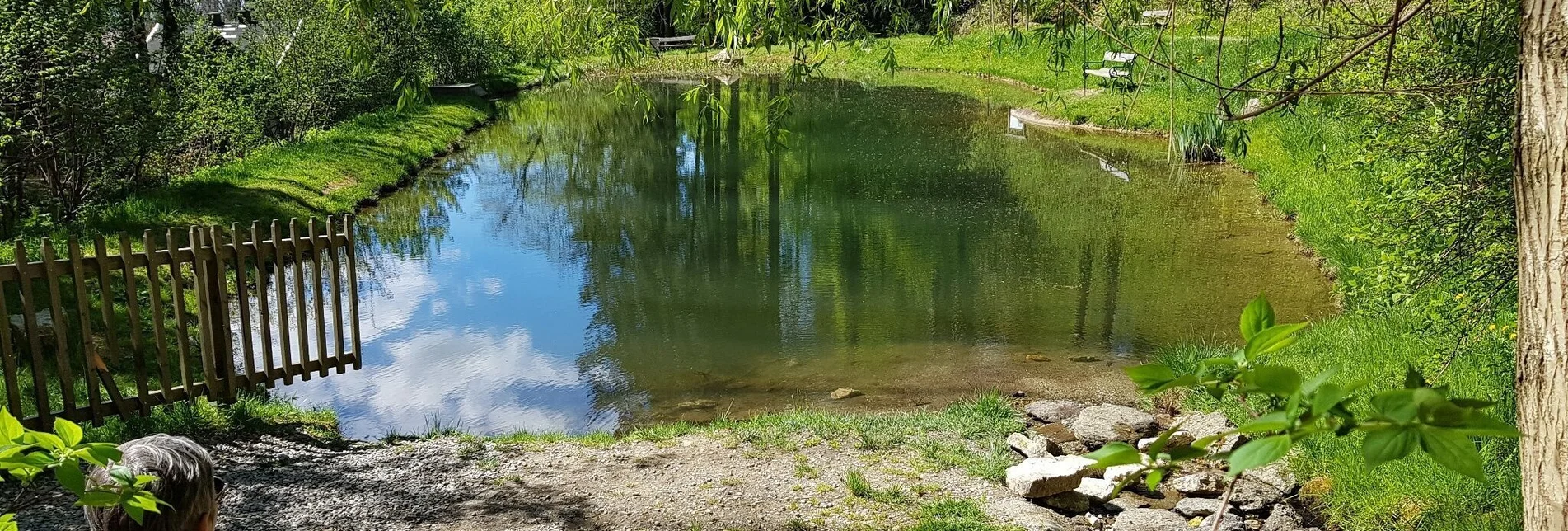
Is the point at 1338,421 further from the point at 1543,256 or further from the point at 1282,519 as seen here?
the point at 1282,519

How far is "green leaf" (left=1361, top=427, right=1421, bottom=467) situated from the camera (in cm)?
113

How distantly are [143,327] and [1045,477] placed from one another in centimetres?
749

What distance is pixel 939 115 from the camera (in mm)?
28078

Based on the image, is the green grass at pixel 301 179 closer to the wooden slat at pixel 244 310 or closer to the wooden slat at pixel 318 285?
the wooden slat at pixel 244 310

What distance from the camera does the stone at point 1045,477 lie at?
631 centimetres

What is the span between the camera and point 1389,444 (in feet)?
3.81

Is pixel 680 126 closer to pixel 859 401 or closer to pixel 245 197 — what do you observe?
pixel 245 197

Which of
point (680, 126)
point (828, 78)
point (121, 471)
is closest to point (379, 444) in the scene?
point (121, 471)

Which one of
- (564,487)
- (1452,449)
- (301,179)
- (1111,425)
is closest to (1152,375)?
(1452,449)

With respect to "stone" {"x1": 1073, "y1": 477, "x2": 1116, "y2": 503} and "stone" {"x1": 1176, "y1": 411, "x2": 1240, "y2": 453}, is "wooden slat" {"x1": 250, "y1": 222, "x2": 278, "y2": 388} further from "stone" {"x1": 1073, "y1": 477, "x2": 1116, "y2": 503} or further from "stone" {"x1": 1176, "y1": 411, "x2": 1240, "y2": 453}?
"stone" {"x1": 1176, "y1": 411, "x2": 1240, "y2": 453}

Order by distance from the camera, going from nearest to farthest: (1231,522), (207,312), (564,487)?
1. (1231,522)
2. (564,487)
3. (207,312)

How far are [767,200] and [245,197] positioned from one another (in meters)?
7.59

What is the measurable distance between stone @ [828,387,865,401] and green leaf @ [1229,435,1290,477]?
7.87 metres

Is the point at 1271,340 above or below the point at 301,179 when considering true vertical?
above
